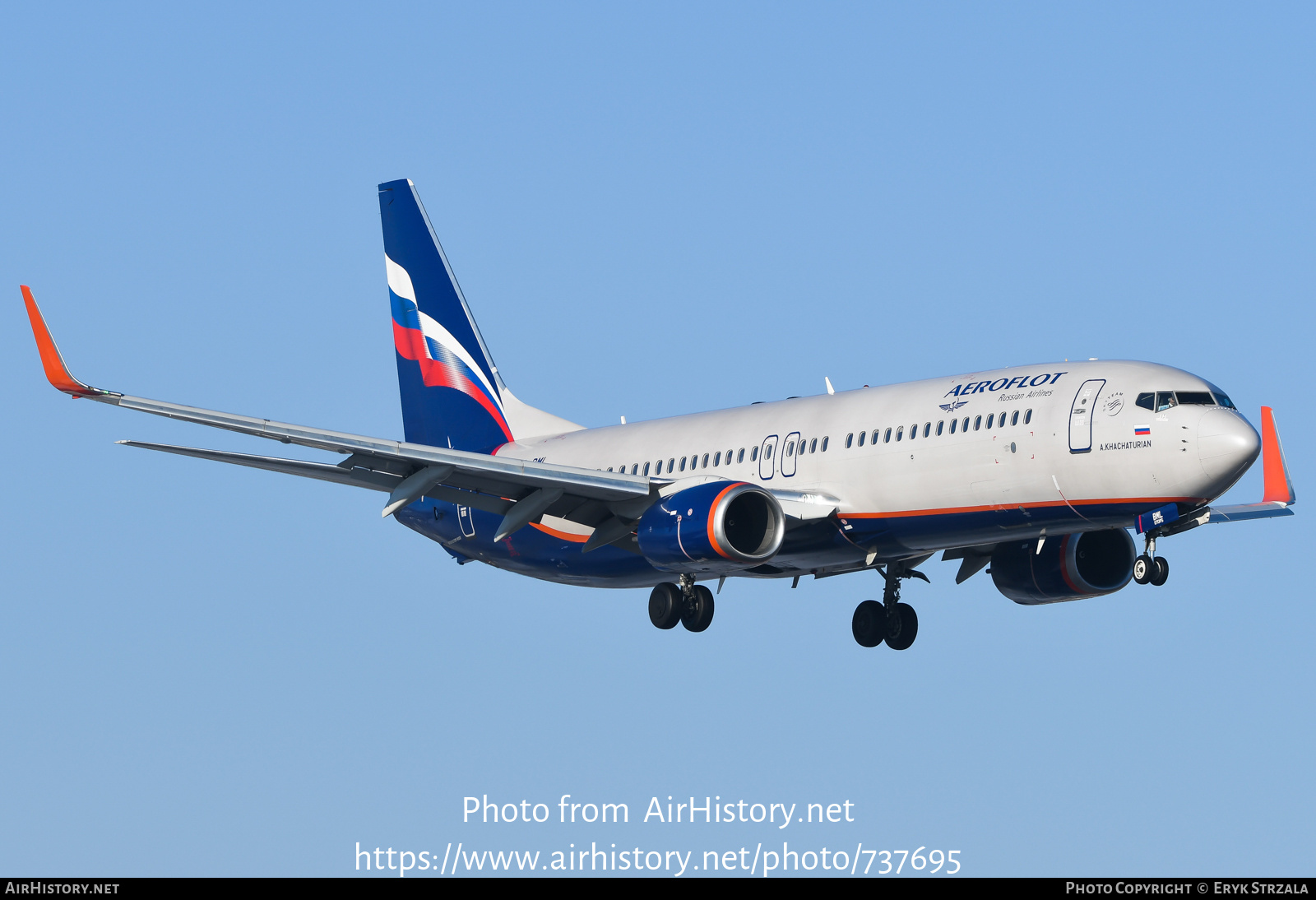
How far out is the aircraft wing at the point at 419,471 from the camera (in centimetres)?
3503

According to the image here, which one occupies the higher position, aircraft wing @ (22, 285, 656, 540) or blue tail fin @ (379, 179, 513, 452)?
blue tail fin @ (379, 179, 513, 452)

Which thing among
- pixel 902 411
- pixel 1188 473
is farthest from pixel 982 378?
pixel 1188 473

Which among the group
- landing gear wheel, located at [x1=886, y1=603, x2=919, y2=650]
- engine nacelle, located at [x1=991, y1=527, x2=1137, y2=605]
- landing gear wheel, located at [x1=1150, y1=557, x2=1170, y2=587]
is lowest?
landing gear wheel, located at [x1=1150, y1=557, x2=1170, y2=587]

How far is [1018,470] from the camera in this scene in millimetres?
35375

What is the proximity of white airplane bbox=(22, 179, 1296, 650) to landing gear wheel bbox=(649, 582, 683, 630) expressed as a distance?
1.6 inches

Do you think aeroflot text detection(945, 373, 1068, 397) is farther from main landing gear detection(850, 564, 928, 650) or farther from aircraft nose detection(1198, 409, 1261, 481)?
main landing gear detection(850, 564, 928, 650)

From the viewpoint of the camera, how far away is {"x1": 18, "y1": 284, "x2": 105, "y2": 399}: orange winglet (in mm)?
34469

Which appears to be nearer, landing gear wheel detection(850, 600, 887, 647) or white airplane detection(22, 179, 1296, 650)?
white airplane detection(22, 179, 1296, 650)

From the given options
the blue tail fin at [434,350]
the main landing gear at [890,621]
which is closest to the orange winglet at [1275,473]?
the main landing gear at [890,621]

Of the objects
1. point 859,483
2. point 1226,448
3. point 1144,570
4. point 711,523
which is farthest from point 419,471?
point 1226,448

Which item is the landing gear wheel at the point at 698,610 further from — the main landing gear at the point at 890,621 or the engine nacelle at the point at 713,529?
the main landing gear at the point at 890,621

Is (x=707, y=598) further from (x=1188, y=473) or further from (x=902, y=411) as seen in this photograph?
(x=1188, y=473)

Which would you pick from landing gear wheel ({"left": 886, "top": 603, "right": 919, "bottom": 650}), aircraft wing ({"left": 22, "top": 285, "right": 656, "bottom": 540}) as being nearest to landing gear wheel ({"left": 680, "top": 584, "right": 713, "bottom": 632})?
aircraft wing ({"left": 22, "top": 285, "right": 656, "bottom": 540})

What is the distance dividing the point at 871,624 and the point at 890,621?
468mm
